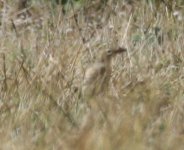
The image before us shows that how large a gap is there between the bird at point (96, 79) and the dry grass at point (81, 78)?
5 cm

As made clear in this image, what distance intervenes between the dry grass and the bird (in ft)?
0.15

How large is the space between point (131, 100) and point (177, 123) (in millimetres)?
232

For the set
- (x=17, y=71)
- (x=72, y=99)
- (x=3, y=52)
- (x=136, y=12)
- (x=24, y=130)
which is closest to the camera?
(x=24, y=130)

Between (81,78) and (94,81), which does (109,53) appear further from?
(94,81)

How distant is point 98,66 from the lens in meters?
4.26

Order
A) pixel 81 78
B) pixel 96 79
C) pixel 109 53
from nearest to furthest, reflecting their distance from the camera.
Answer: pixel 96 79, pixel 81 78, pixel 109 53

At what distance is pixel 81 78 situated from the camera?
4336 mm

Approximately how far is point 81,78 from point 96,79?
220 millimetres

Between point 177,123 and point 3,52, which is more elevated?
point 3,52

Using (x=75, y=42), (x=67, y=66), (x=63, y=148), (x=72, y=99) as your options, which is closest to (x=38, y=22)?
(x=75, y=42)

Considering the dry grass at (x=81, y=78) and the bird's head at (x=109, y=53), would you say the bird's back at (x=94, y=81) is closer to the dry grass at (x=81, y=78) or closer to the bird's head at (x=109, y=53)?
the dry grass at (x=81, y=78)

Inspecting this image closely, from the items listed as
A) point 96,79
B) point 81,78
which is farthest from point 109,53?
point 96,79

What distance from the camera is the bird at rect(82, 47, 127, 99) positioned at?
408cm

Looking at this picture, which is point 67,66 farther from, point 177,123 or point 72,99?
point 177,123
